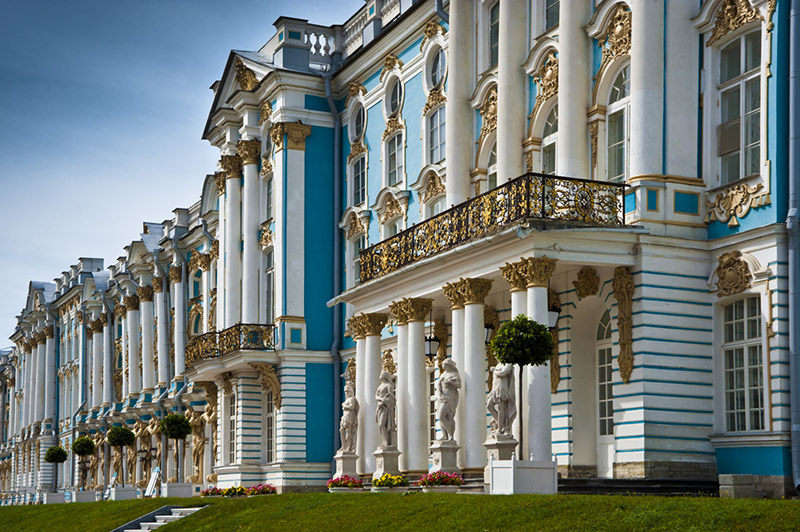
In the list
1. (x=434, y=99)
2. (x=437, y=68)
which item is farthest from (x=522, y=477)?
(x=437, y=68)

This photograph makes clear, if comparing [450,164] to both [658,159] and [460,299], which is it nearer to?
[460,299]

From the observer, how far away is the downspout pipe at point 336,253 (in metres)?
34.4

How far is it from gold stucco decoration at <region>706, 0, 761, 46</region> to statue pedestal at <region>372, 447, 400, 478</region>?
34.2 ft

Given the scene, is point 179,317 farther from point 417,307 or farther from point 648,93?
point 648,93

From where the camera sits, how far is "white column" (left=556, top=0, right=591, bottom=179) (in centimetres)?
2248

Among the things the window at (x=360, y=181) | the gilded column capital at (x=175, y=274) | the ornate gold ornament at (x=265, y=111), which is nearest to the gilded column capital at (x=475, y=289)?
the window at (x=360, y=181)

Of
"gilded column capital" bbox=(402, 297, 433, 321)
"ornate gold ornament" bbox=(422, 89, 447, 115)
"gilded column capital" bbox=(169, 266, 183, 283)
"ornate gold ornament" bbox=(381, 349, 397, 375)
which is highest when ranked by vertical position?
"ornate gold ornament" bbox=(422, 89, 447, 115)

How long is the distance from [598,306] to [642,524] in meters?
9.27

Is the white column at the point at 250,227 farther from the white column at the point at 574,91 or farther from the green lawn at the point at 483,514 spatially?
the white column at the point at 574,91

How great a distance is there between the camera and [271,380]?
34.5 meters

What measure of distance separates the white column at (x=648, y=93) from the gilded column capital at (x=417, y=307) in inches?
233

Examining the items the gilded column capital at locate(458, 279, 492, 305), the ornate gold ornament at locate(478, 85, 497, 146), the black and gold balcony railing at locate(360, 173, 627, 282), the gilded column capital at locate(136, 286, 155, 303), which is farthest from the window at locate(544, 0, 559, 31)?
the gilded column capital at locate(136, 286, 155, 303)

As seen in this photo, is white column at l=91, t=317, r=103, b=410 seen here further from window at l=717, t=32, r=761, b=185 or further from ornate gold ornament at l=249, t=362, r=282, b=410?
window at l=717, t=32, r=761, b=185

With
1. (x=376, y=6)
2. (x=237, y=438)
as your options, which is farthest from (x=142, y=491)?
(x=376, y=6)
